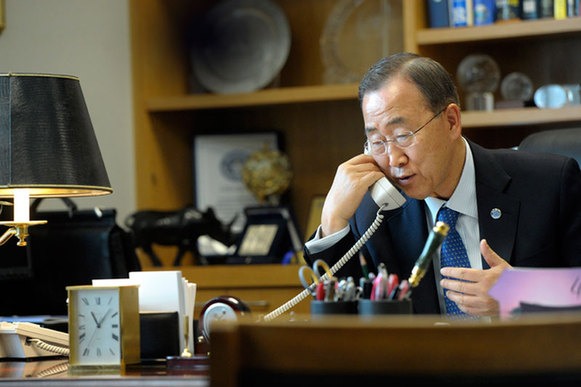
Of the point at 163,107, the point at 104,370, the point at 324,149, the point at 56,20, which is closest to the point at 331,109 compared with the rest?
the point at 324,149

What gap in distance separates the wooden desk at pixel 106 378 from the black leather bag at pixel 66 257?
3.40ft

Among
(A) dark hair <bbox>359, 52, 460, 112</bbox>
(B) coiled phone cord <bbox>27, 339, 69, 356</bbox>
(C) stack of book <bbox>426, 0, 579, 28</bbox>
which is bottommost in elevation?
(B) coiled phone cord <bbox>27, 339, 69, 356</bbox>

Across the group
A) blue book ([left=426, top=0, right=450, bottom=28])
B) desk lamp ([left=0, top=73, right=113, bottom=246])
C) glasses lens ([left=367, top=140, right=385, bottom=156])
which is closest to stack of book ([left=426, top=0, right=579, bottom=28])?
blue book ([left=426, top=0, right=450, bottom=28])

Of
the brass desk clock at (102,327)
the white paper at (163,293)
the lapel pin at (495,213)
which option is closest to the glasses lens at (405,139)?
the lapel pin at (495,213)

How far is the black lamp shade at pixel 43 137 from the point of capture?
1569 millimetres

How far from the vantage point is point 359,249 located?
6.26 ft

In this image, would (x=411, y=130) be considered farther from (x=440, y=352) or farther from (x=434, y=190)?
(x=440, y=352)

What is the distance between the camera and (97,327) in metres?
1.36

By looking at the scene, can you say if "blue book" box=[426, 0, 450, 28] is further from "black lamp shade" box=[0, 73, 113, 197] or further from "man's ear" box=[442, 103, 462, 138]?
"black lamp shade" box=[0, 73, 113, 197]

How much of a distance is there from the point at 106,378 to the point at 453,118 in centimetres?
107

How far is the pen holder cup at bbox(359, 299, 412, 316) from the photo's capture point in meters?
1.13

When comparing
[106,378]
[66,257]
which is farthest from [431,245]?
[66,257]

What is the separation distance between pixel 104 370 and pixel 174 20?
2.65 meters

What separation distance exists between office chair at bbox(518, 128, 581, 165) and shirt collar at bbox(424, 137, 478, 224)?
10.2 inches
